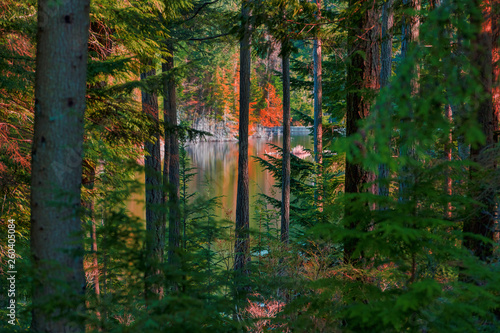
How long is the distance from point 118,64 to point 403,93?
4796 millimetres

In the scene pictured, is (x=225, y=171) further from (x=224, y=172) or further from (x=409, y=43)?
(x=409, y=43)

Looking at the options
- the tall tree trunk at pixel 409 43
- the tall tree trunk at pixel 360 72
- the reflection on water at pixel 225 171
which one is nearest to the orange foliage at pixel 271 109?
the reflection on water at pixel 225 171

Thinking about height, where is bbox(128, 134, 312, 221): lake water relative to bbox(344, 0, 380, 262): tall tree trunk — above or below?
below

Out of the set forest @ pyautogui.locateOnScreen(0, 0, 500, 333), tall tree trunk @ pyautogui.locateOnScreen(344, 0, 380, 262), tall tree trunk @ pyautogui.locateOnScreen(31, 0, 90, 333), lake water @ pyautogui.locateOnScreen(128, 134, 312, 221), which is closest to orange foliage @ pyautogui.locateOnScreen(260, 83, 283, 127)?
lake water @ pyautogui.locateOnScreen(128, 134, 312, 221)

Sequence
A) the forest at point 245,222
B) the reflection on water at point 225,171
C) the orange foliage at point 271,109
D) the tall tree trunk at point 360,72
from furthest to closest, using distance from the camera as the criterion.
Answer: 1. the orange foliage at point 271,109
2. the reflection on water at point 225,171
3. the tall tree trunk at point 360,72
4. the forest at point 245,222

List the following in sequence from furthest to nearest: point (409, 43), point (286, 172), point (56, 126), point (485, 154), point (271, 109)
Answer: point (271, 109)
point (286, 172)
point (485, 154)
point (409, 43)
point (56, 126)

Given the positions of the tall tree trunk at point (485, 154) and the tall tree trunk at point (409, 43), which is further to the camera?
the tall tree trunk at point (485, 154)

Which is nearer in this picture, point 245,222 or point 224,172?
point 245,222

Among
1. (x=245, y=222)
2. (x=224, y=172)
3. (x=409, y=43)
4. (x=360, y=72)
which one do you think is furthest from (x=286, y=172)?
(x=224, y=172)

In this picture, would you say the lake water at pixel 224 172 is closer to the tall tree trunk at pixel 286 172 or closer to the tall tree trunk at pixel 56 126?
the tall tree trunk at pixel 286 172

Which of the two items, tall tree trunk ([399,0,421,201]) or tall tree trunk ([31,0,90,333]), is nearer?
tall tree trunk ([31,0,90,333])

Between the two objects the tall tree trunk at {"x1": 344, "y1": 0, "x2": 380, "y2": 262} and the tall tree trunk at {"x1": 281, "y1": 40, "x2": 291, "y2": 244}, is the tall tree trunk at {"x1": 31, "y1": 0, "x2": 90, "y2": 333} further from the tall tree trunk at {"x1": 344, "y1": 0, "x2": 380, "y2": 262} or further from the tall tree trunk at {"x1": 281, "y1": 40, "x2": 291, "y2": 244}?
the tall tree trunk at {"x1": 281, "y1": 40, "x2": 291, "y2": 244}

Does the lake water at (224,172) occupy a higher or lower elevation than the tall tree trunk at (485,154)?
lower

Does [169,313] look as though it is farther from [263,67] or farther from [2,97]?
[263,67]
